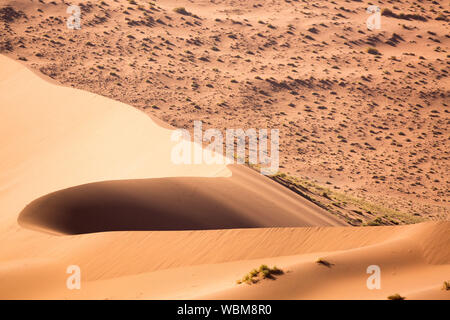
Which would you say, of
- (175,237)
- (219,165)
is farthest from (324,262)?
(219,165)

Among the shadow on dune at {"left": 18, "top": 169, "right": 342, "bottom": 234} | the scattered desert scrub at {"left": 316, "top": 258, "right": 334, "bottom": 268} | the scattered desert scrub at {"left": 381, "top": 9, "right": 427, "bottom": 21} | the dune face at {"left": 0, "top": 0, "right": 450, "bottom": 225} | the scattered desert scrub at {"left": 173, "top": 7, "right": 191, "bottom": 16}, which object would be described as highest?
the scattered desert scrub at {"left": 381, "top": 9, "right": 427, "bottom": 21}

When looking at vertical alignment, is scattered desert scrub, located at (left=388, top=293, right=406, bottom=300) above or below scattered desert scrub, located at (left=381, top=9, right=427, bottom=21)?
below

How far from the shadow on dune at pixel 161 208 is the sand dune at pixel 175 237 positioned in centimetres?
3

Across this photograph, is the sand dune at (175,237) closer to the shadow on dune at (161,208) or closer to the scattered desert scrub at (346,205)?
the shadow on dune at (161,208)

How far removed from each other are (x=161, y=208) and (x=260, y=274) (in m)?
4.98

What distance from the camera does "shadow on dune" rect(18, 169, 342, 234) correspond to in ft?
43.1

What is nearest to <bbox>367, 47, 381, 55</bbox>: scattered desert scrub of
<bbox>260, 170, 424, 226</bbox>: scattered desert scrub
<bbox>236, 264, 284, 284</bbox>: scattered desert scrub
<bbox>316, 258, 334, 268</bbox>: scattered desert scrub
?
<bbox>260, 170, 424, 226</bbox>: scattered desert scrub

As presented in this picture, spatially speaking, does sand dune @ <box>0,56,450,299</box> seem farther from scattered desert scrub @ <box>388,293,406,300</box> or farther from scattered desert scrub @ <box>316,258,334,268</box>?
scattered desert scrub @ <box>388,293,406,300</box>

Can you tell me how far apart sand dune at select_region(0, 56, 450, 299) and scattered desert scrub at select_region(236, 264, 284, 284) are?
0.21 meters

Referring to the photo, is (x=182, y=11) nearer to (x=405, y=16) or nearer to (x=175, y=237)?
(x=405, y=16)

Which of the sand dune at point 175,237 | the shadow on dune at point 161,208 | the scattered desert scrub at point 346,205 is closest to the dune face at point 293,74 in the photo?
the scattered desert scrub at point 346,205

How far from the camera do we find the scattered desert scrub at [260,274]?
32.6 feet
